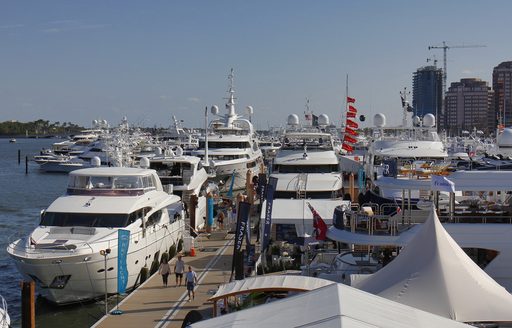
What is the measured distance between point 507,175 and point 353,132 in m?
23.8

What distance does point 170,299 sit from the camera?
19.7 meters

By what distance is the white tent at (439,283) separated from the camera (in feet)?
43.4

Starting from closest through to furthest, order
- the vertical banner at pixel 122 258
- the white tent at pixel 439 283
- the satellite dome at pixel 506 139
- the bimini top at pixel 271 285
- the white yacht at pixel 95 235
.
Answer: the white tent at pixel 439 283
the bimini top at pixel 271 285
the white yacht at pixel 95 235
the vertical banner at pixel 122 258
the satellite dome at pixel 506 139

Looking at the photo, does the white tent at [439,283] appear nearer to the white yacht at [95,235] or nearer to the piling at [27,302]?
the piling at [27,302]

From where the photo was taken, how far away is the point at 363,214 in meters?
18.3

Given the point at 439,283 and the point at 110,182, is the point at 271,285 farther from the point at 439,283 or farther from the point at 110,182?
the point at 110,182

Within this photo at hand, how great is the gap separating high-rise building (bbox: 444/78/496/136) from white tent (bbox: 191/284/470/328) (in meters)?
142

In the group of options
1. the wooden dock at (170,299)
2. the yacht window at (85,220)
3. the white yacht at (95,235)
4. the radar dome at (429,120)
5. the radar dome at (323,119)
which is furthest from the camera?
the radar dome at (323,119)

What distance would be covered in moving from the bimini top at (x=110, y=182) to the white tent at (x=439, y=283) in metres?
12.7

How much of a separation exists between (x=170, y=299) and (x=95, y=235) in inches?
145

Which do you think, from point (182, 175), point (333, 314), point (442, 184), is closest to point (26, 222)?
point (182, 175)

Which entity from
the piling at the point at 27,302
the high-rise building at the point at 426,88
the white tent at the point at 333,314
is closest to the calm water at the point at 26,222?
the piling at the point at 27,302

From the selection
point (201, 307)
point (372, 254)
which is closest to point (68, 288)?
point (201, 307)

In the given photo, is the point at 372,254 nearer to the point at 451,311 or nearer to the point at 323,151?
the point at 451,311
